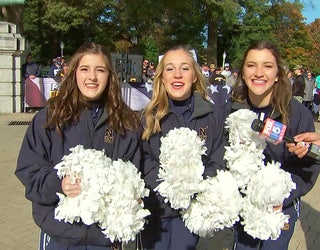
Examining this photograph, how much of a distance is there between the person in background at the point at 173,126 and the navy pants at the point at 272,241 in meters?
0.31

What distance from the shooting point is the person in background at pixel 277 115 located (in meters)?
2.75

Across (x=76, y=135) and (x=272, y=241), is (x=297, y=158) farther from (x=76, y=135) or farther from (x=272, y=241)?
(x=76, y=135)

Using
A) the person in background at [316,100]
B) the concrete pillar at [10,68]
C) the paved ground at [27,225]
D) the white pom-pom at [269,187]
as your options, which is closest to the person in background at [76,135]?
the white pom-pom at [269,187]

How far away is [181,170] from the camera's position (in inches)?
96.1

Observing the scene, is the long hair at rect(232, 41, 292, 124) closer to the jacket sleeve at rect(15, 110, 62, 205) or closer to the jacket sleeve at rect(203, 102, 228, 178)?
the jacket sleeve at rect(203, 102, 228, 178)

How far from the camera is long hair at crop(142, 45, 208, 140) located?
2.76 meters

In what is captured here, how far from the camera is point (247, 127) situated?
2.58 meters

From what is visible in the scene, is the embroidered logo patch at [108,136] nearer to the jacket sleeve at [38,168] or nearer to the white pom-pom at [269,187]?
the jacket sleeve at [38,168]

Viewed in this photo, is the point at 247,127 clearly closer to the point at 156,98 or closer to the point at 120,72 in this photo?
the point at 156,98

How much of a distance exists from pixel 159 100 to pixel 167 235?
0.96m

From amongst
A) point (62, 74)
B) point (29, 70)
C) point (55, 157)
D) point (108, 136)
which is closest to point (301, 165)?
point (108, 136)

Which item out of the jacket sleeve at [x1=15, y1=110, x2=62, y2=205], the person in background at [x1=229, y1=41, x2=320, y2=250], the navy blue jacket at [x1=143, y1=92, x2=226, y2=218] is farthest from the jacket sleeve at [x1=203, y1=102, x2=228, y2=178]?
the jacket sleeve at [x1=15, y1=110, x2=62, y2=205]

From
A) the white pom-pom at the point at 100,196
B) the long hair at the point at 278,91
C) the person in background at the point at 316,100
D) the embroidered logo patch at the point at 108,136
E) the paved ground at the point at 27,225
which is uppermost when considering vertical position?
the long hair at the point at 278,91

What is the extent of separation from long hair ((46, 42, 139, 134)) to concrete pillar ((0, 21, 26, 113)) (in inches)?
483
